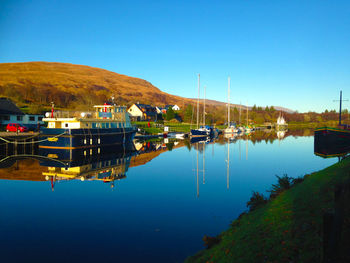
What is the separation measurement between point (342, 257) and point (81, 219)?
1159 cm

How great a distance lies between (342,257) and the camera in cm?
534

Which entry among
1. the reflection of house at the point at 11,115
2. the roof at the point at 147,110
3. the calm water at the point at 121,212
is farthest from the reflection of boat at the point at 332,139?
the roof at the point at 147,110

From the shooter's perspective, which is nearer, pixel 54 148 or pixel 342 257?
pixel 342 257

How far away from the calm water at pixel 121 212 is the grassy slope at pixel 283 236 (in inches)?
79.5

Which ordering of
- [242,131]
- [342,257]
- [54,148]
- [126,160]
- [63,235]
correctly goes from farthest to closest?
[242,131], [54,148], [126,160], [63,235], [342,257]

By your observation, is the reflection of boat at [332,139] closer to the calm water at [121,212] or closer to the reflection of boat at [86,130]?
the calm water at [121,212]

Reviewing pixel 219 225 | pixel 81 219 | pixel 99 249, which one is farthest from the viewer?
pixel 81 219

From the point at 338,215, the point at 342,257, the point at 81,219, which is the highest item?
the point at 338,215

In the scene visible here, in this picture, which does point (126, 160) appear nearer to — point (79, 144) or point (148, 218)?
point (79, 144)

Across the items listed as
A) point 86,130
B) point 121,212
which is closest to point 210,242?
point 121,212

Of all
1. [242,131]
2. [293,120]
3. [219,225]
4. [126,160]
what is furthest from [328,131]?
[293,120]

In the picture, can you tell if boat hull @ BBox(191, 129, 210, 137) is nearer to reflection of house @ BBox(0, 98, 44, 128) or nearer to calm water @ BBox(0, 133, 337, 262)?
reflection of house @ BBox(0, 98, 44, 128)

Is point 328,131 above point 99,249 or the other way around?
above

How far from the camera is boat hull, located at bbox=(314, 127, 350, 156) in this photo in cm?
4078
